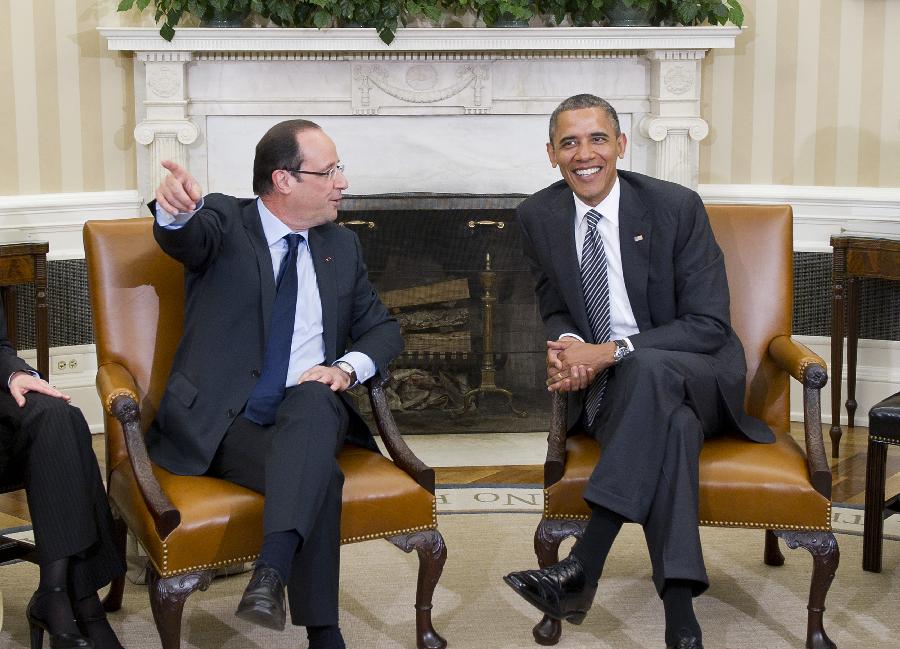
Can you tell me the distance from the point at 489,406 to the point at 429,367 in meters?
0.30

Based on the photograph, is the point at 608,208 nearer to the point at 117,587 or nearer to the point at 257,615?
the point at 257,615

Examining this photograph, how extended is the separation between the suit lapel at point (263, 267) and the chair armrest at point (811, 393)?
4.40ft

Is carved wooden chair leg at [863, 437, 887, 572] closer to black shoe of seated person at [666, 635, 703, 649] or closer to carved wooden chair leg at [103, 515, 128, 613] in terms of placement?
black shoe of seated person at [666, 635, 703, 649]

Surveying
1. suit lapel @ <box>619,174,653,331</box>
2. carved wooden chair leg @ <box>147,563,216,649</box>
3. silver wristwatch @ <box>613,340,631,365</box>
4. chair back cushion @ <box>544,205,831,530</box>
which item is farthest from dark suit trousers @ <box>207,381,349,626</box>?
A: suit lapel @ <box>619,174,653,331</box>

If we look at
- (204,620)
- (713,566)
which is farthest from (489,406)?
(204,620)

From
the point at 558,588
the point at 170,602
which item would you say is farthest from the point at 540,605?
the point at 170,602

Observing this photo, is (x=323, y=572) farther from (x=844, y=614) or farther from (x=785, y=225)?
(x=785, y=225)

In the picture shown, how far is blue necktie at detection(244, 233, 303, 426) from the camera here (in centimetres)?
293

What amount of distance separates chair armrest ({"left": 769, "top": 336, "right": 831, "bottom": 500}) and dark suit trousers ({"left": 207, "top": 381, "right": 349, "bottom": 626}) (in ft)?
3.73

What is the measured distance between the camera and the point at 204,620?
10.2 feet

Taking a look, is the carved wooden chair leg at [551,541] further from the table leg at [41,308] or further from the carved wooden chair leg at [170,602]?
the table leg at [41,308]

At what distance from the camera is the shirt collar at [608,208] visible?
10.5 ft

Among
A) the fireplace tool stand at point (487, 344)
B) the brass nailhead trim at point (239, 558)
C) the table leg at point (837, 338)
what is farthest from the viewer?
the fireplace tool stand at point (487, 344)

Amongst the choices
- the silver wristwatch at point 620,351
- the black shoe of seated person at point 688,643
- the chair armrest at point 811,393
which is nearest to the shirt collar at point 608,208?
the silver wristwatch at point 620,351
